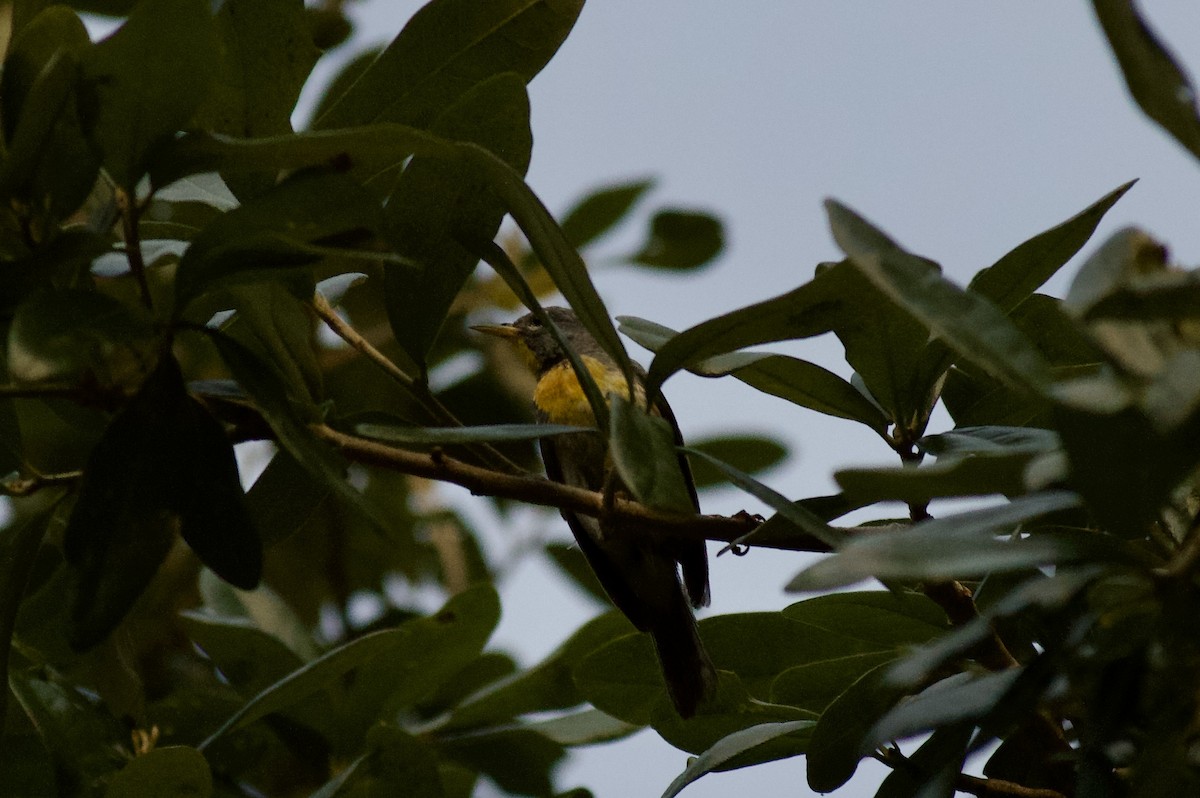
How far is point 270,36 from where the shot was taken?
1696 millimetres

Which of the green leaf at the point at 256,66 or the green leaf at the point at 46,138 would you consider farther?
the green leaf at the point at 256,66

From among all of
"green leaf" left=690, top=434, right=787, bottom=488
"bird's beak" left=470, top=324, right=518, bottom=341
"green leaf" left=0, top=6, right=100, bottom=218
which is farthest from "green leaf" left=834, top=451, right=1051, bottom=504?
"bird's beak" left=470, top=324, right=518, bottom=341

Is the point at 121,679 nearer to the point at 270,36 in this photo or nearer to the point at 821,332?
the point at 270,36

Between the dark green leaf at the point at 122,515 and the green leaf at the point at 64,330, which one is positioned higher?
the green leaf at the point at 64,330

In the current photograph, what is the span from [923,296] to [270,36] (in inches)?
38.8

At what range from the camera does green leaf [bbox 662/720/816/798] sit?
1657mm

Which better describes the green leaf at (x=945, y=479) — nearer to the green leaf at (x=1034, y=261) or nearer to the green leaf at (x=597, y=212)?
the green leaf at (x=1034, y=261)

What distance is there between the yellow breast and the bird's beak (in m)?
0.22

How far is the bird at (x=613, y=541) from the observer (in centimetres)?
363

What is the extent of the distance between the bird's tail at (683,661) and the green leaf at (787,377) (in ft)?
1.45

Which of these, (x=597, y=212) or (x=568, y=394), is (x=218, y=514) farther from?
(x=568, y=394)

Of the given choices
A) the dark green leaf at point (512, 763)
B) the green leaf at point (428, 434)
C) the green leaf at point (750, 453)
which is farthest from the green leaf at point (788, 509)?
the green leaf at point (750, 453)

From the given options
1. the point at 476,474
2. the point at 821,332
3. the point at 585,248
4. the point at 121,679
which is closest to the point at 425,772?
the point at 121,679

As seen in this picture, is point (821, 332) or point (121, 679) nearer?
point (821, 332)
